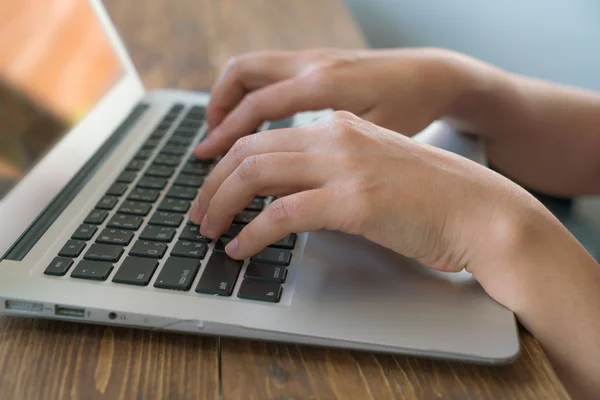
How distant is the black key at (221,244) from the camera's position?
453mm

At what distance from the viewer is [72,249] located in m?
0.45

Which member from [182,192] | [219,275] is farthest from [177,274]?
[182,192]

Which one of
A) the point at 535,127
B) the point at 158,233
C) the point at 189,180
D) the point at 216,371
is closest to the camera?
the point at 216,371

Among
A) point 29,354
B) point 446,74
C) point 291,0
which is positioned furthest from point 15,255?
point 291,0

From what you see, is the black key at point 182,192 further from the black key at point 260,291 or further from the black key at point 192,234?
the black key at point 260,291

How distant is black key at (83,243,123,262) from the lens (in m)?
0.44

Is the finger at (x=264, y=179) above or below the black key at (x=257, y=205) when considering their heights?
above

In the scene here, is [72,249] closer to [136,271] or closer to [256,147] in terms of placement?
[136,271]

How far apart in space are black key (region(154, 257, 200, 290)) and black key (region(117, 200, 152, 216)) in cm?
9

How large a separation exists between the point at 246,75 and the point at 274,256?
0.31 m

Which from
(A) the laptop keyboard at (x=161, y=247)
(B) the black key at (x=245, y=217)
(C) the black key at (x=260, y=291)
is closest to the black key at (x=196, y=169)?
(A) the laptop keyboard at (x=161, y=247)

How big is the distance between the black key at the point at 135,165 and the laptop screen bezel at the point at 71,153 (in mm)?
49

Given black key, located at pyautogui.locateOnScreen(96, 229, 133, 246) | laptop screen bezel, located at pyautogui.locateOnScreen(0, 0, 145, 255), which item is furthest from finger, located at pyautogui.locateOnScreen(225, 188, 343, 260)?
laptop screen bezel, located at pyautogui.locateOnScreen(0, 0, 145, 255)

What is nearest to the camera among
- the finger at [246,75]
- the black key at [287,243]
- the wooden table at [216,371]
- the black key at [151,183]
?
the wooden table at [216,371]
